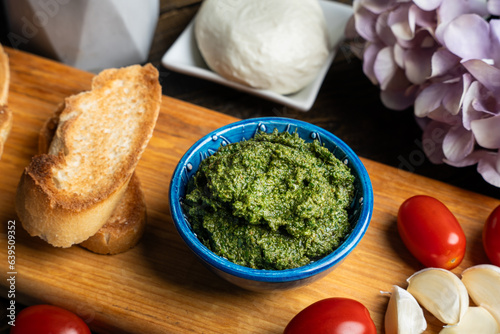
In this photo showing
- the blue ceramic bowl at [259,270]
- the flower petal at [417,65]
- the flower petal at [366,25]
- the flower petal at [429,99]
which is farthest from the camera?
the flower petal at [366,25]

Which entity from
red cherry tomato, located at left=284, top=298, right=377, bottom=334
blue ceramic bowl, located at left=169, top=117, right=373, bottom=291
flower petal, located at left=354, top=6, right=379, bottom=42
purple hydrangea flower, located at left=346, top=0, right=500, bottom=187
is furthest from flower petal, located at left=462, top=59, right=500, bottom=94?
red cherry tomato, located at left=284, top=298, right=377, bottom=334

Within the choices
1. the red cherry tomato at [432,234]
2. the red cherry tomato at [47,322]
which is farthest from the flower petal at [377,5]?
the red cherry tomato at [47,322]

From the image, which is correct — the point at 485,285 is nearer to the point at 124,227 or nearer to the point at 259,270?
the point at 259,270

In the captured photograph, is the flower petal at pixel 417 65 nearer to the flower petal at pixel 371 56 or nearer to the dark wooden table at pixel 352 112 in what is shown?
the flower petal at pixel 371 56

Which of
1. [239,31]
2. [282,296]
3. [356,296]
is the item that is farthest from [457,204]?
[239,31]

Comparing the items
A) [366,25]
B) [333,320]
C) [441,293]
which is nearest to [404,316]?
[441,293]
